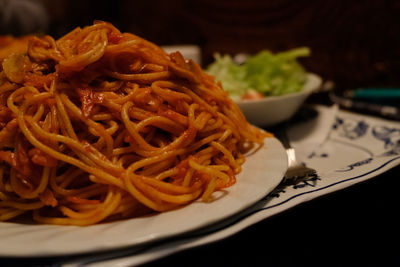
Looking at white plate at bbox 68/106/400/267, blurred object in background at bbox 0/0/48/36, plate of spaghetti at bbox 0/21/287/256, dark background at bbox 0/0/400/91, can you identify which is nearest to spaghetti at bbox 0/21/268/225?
plate of spaghetti at bbox 0/21/287/256

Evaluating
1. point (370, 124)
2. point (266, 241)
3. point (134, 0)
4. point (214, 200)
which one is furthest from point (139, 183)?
point (134, 0)

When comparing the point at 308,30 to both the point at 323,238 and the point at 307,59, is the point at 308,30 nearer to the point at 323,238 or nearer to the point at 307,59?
the point at 307,59

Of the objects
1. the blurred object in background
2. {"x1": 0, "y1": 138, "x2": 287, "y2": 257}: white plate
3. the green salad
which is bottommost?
the blurred object in background

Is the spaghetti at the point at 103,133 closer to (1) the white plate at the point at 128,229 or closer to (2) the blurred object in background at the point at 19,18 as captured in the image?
(1) the white plate at the point at 128,229

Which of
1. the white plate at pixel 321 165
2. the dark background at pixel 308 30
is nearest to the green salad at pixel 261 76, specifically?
the white plate at pixel 321 165

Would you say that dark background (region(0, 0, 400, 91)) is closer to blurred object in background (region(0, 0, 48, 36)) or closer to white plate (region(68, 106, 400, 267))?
white plate (region(68, 106, 400, 267))

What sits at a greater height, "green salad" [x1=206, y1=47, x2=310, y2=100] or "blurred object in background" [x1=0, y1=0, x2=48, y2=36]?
"green salad" [x1=206, y1=47, x2=310, y2=100]
